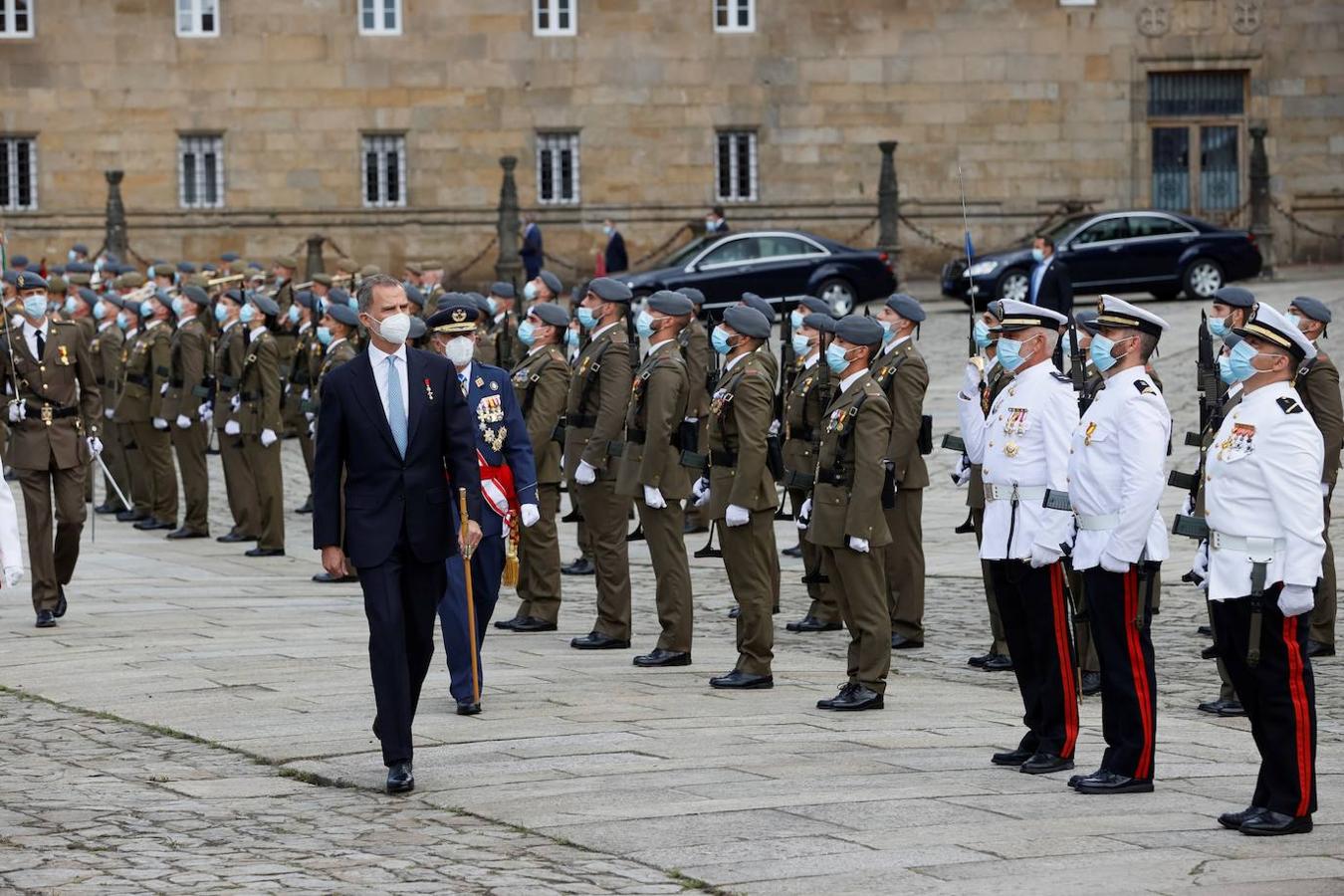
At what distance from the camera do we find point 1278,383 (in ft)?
27.6

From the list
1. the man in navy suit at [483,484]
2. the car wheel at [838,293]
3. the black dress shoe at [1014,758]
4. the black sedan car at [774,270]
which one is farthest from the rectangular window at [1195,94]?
the black dress shoe at [1014,758]

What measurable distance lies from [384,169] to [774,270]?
10.3 metres

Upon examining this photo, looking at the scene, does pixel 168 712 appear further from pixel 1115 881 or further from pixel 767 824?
pixel 1115 881

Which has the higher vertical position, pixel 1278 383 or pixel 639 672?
pixel 1278 383

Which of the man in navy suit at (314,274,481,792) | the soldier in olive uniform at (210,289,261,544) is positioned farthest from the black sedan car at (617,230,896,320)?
the man in navy suit at (314,274,481,792)

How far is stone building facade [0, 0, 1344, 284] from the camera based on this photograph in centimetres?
3991

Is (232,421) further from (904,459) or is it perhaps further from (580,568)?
(904,459)

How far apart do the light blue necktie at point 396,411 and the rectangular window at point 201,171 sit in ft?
105

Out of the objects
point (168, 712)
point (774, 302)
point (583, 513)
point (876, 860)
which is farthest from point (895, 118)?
point (876, 860)

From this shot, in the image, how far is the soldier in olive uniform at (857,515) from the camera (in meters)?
10.9

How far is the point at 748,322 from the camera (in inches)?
482

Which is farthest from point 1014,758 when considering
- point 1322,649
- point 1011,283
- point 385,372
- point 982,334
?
point 1011,283

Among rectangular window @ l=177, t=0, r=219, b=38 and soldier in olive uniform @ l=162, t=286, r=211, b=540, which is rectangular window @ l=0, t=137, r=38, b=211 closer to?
rectangular window @ l=177, t=0, r=219, b=38

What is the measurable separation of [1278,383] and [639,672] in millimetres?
4677
